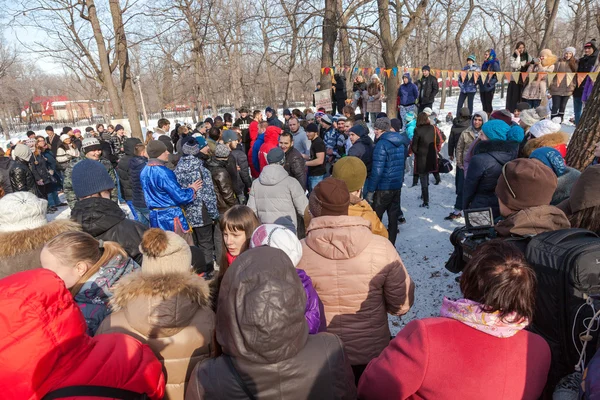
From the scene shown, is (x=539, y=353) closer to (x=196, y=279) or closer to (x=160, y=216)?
(x=196, y=279)

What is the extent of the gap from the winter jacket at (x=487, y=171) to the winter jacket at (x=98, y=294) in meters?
3.77

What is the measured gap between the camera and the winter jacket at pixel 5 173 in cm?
736

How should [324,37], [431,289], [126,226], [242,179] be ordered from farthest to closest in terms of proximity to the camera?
[324,37] < [242,179] < [431,289] < [126,226]

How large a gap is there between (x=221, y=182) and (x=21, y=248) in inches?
115

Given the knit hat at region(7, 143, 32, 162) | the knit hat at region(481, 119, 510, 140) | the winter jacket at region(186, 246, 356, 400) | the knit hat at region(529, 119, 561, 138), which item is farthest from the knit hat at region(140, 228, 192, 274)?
the knit hat at region(7, 143, 32, 162)

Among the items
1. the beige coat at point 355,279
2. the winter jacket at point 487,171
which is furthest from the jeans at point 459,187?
the beige coat at point 355,279

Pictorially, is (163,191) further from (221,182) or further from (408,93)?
(408,93)

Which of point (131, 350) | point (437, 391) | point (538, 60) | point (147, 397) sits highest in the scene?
point (538, 60)

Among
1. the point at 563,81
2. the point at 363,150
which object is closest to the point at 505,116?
the point at 363,150

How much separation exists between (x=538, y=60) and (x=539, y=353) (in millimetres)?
11390

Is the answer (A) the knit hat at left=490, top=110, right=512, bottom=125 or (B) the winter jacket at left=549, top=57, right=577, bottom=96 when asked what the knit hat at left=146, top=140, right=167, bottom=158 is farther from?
(B) the winter jacket at left=549, top=57, right=577, bottom=96

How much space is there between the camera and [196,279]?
80.9 inches

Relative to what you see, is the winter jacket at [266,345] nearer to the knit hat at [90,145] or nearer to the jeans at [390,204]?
the jeans at [390,204]

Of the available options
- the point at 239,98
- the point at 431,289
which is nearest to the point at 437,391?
the point at 431,289
